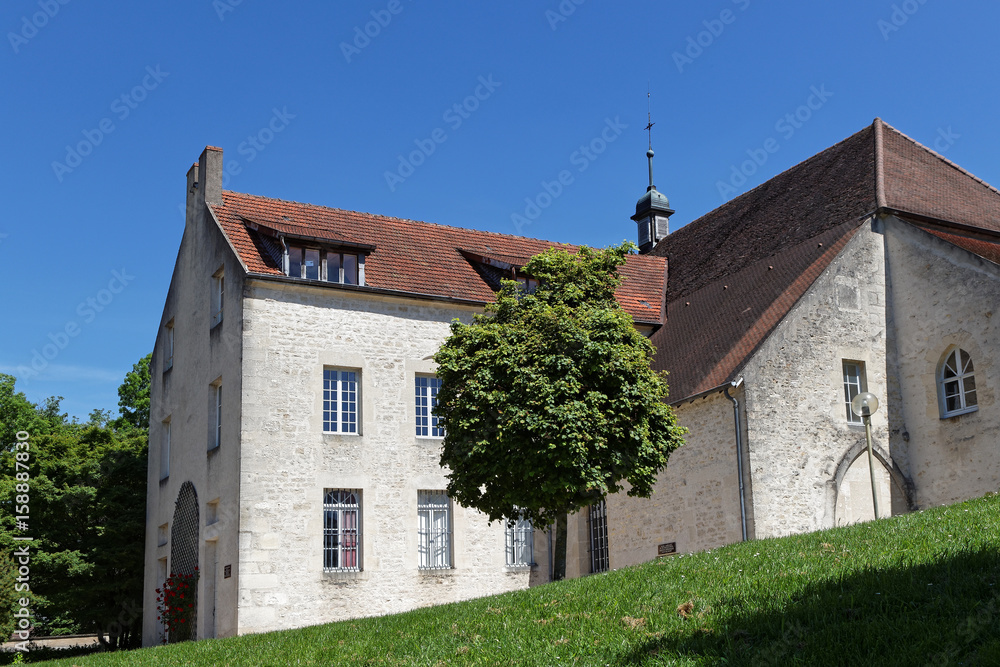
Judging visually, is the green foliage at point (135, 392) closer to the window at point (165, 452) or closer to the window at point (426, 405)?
the window at point (165, 452)

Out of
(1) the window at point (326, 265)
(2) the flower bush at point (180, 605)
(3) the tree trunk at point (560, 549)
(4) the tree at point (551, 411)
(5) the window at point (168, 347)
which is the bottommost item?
(2) the flower bush at point (180, 605)

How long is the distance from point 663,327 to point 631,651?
59.8 feet

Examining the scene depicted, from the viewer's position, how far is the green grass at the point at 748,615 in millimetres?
7801

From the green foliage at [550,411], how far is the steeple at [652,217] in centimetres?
2124

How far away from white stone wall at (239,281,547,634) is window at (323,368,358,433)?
0.26 meters

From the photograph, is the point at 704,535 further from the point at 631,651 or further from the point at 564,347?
the point at 631,651

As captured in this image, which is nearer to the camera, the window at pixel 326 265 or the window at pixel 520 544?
the window at pixel 326 265

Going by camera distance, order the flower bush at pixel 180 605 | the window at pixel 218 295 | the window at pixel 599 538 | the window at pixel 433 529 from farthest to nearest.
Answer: the window at pixel 599 538 < the window at pixel 218 295 < the window at pixel 433 529 < the flower bush at pixel 180 605

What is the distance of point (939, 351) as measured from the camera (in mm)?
21609

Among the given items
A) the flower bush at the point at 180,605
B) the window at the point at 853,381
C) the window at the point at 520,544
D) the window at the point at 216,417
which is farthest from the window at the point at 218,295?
the window at the point at 853,381

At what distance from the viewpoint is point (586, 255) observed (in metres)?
19.3

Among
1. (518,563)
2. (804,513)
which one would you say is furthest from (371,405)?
(804,513)

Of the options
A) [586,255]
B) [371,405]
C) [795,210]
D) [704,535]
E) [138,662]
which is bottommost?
[138,662]

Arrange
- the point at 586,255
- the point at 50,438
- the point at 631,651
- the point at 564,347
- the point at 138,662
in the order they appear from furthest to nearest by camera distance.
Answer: the point at 50,438, the point at 586,255, the point at 564,347, the point at 138,662, the point at 631,651
